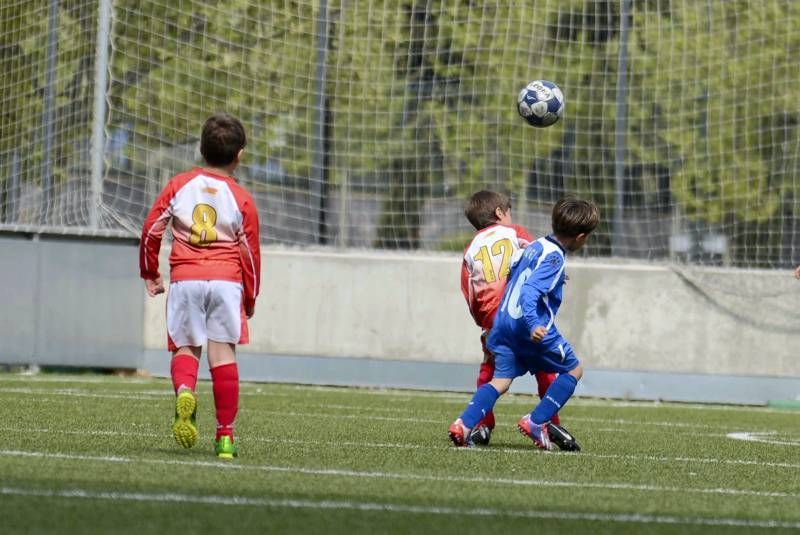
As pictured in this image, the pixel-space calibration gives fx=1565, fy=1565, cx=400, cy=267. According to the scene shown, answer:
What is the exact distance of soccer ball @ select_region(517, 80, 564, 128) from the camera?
10352 millimetres

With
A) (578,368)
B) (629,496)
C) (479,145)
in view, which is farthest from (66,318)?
(629,496)

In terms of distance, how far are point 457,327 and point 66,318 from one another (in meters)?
3.56

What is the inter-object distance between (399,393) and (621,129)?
3.18 meters

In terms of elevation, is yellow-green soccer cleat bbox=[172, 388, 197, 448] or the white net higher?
the white net

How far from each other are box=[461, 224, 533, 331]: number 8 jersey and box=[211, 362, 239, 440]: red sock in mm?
2147

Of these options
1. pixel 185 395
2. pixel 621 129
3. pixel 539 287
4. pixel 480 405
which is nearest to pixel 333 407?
pixel 480 405

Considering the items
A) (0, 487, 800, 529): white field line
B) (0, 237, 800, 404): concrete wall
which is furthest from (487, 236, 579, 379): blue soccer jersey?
(0, 237, 800, 404): concrete wall

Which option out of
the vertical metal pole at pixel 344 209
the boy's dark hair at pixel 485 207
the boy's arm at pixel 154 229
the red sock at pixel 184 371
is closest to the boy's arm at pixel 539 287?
the boy's dark hair at pixel 485 207

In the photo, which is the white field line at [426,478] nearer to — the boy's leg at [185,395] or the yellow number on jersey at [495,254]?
the boy's leg at [185,395]

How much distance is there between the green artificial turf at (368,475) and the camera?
455cm

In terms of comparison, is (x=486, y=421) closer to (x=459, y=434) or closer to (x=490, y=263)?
(x=459, y=434)

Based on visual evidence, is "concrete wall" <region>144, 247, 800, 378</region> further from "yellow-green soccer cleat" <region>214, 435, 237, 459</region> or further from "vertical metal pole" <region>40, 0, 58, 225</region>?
"yellow-green soccer cleat" <region>214, 435, 237, 459</region>

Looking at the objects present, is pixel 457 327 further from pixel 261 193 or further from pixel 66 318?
pixel 66 318

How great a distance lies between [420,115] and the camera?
47.9 feet
